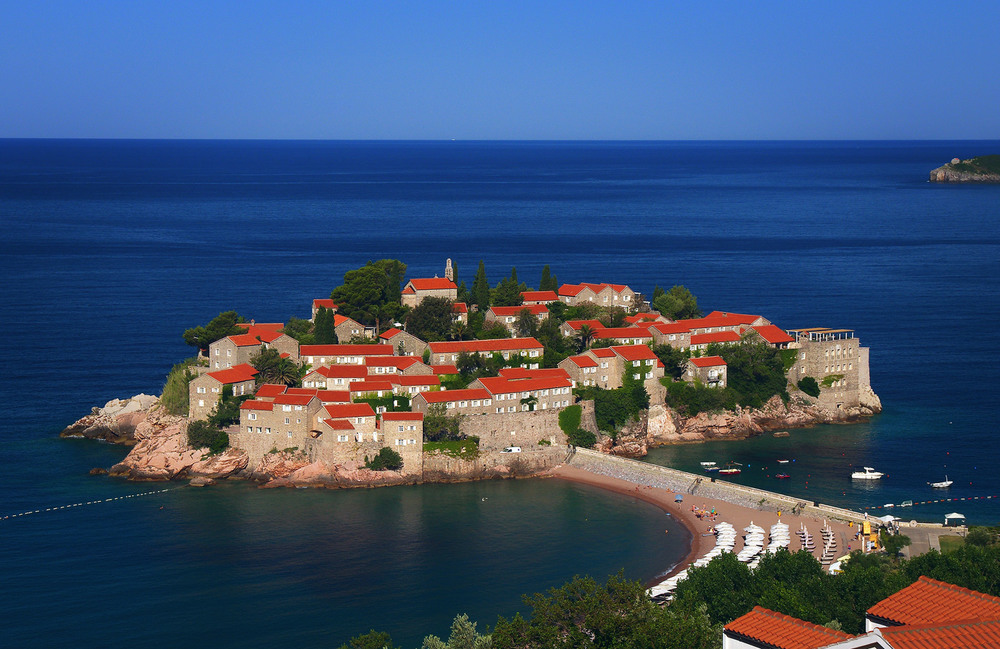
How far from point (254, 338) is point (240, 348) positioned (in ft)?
5.47

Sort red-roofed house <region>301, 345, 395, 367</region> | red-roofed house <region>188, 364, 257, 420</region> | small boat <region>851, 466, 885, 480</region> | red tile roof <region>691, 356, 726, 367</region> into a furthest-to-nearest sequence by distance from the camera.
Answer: red tile roof <region>691, 356, 726, 367</region>, red-roofed house <region>301, 345, 395, 367</region>, red-roofed house <region>188, 364, 257, 420</region>, small boat <region>851, 466, 885, 480</region>

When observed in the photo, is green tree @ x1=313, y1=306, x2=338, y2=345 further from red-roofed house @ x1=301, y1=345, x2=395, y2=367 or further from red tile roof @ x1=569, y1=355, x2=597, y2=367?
red tile roof @ x1=569, y1=355, x2=597, y2=367

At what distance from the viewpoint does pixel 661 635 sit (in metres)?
35.0

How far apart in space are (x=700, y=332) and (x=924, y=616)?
5963 cm

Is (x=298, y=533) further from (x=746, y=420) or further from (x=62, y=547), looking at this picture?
(x=746, y=420)

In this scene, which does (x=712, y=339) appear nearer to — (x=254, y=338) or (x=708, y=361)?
(x=708, y=361)

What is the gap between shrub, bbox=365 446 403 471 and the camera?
243 ft

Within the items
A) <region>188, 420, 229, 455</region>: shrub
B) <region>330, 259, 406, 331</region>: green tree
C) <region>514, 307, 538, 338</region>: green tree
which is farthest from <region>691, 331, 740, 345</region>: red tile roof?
<region>188, 420, 229, 455</region>: shrub

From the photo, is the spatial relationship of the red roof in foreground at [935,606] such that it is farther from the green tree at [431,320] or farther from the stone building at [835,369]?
the stone building at [835,369]

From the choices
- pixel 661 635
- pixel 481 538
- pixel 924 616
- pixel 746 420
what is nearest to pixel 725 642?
pixel 661 635

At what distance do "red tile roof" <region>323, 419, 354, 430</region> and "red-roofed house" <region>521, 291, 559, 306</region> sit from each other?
25.2 meters

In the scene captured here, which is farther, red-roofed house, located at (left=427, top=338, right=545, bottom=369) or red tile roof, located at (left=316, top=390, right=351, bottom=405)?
red-roofed house, located at (left=427, top=338, right=545, bottom=369)

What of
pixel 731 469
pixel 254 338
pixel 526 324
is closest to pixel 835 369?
pixel 731 469

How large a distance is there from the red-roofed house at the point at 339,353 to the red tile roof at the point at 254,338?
124 inches
